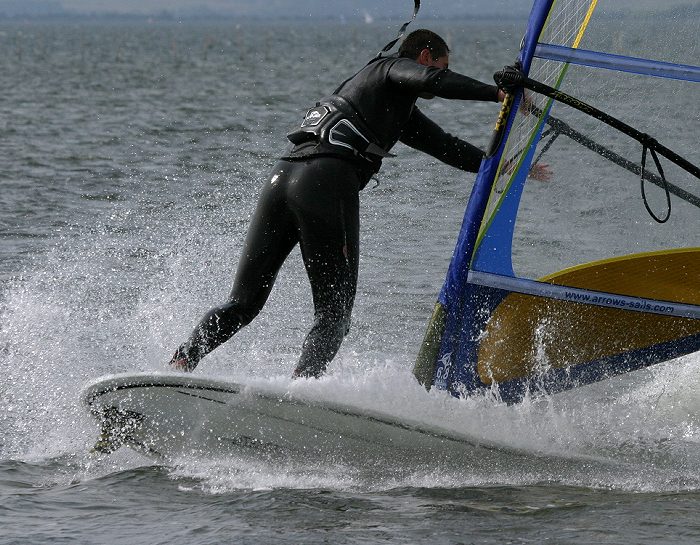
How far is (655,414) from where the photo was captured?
5648 mm

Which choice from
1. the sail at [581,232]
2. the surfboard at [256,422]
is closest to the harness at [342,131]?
the sail at [581,232]

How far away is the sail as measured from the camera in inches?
191

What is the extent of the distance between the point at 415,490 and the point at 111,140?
13343mm

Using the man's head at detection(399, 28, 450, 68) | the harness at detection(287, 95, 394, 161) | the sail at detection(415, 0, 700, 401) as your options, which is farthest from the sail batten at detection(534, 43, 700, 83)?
the harness at detection(287, 95, 394, 161)

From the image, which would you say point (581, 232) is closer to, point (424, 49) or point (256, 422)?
point (424, 49)

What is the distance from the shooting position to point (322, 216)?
4.81 metres

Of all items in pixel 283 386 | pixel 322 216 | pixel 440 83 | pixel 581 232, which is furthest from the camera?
pixel 581 232

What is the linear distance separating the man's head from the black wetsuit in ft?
0.26

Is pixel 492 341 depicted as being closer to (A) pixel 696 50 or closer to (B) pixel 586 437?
(B) pixel 586 437

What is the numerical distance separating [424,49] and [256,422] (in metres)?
1.57

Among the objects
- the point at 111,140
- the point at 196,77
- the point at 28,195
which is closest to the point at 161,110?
the point at 111,140

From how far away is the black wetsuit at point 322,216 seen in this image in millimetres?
4824

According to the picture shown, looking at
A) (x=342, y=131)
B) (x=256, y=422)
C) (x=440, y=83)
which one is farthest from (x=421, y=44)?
(x=256, y=422)

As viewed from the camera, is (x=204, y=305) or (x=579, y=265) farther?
(x=204, y=305)
